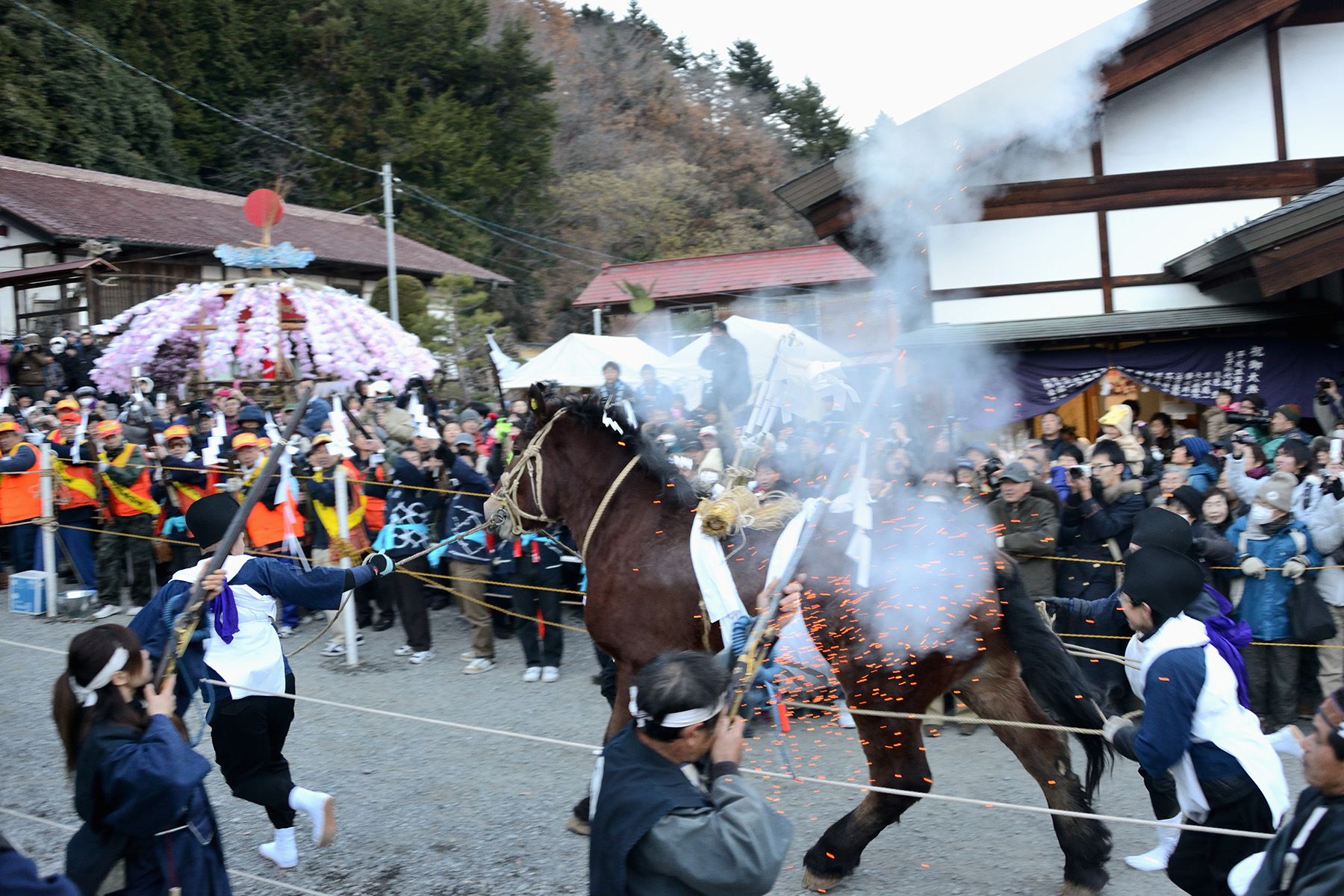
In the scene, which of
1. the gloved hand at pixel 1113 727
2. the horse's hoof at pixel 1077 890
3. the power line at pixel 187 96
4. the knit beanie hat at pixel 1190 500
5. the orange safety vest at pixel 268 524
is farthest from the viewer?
the power line at pixel 187 96

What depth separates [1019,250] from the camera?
10.3 metres

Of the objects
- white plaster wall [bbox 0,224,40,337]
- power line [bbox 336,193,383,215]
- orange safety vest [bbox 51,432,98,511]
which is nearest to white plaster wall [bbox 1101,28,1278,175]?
orange safety vest [bbox 51,432,98,511]

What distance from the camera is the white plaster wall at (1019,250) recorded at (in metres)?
10.3

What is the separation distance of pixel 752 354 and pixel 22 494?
25.8 feet

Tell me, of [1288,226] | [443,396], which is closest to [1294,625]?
[1288,226]

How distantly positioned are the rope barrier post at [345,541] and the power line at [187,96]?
2118 cm

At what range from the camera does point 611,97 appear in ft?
126

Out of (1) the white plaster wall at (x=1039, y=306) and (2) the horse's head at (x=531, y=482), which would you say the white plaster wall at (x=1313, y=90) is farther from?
(2) the horse's head at (x=531, y=482)

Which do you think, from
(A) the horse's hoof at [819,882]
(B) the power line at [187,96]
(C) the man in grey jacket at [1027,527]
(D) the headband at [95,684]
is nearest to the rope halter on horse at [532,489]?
(A) the horse's hoof at [819,882]

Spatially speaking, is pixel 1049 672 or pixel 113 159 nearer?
pixel 1049 672

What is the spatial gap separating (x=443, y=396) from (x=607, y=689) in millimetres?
14559

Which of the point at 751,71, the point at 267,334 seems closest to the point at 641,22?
the point at 751,71

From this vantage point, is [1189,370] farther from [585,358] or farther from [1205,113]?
[585,358]

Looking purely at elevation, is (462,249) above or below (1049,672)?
above
